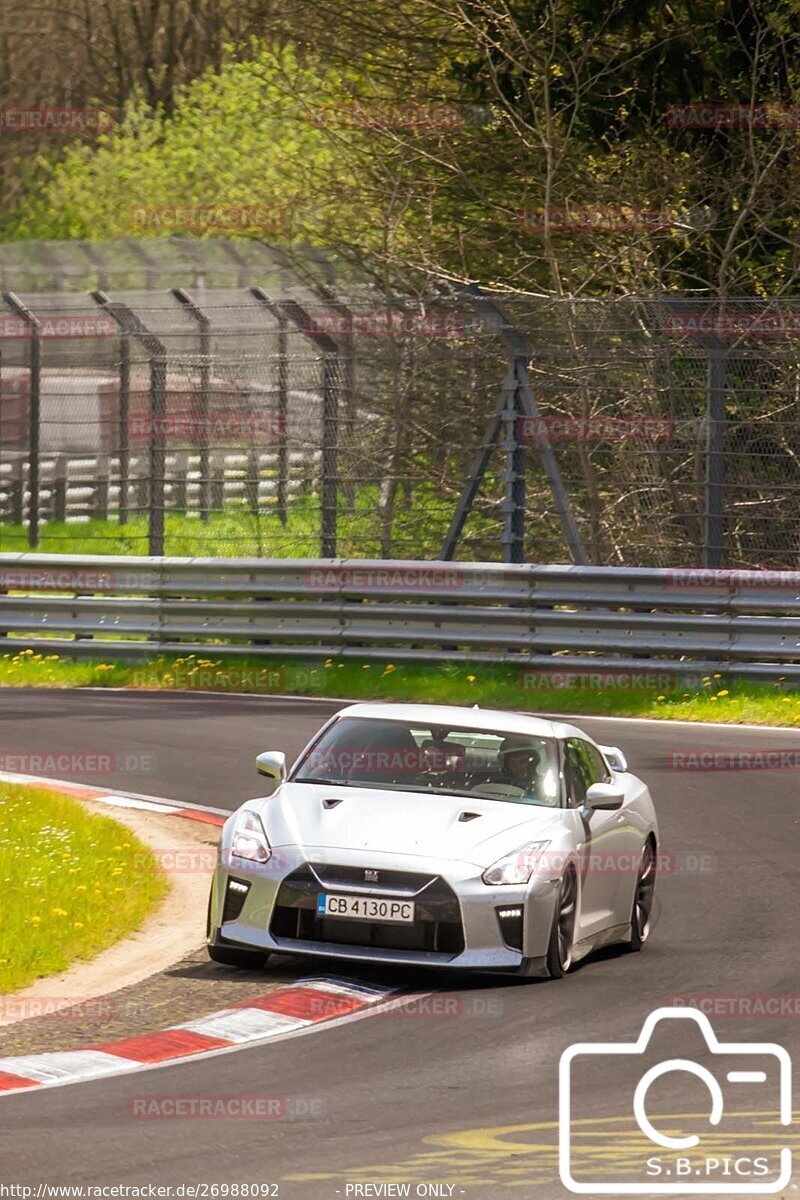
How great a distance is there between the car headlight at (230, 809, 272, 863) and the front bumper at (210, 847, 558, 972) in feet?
0.29

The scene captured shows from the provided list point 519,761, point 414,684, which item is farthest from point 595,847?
point 414,684

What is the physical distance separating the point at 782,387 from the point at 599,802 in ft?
35.3

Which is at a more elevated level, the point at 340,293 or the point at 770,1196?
the point at 340,293

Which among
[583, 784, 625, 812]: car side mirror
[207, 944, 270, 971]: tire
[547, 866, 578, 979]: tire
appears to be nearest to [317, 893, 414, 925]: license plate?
[207, 944, 270, 971]: tire

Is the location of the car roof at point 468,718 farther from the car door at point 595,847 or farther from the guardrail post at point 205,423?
the guardrail post at point 205,423

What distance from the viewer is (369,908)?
31.3ft

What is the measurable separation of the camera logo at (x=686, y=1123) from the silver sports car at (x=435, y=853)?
3.43 ft

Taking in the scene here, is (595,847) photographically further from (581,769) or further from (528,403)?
(528,403)

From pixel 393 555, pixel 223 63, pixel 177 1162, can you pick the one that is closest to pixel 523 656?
pixel 393 555

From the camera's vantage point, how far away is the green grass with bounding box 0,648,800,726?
1936 centimetres

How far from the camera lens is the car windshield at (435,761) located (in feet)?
34.7

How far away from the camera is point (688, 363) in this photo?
20.8 meters

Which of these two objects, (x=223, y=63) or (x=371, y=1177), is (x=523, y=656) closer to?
(x=371, y=1177)

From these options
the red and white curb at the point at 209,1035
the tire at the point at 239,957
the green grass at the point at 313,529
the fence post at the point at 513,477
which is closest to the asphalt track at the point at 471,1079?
the red and white curb at the point at 209,1035
